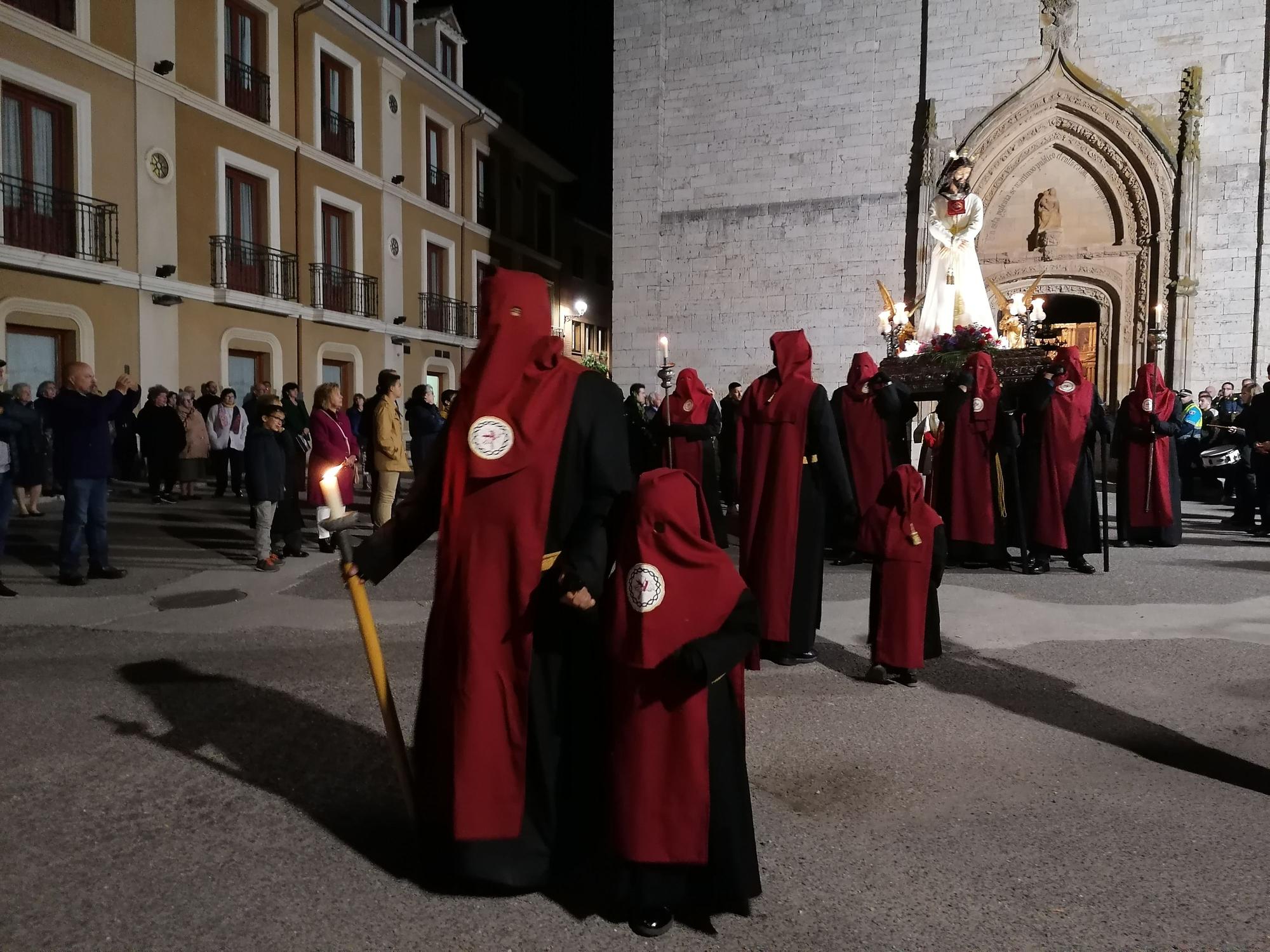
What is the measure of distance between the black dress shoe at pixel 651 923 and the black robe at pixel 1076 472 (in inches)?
268

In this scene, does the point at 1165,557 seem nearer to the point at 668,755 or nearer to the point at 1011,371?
the point at 1011,371

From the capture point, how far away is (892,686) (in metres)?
5.09

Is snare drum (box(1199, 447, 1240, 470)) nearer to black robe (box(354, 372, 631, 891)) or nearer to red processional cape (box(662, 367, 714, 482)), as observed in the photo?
red processional cape (box(662, 367, 714, 482))

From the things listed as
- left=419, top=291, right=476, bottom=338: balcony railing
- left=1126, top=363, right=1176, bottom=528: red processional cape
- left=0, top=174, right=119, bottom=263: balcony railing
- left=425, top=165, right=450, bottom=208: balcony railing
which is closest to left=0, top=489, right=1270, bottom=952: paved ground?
left=1126, top=363, right=1176, bottom=528: red processional cape

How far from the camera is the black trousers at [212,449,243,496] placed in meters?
14.5

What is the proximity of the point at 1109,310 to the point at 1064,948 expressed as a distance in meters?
17.7

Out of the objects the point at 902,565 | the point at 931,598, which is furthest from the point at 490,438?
the point at 931,598

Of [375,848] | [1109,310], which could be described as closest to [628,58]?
[1109,310]

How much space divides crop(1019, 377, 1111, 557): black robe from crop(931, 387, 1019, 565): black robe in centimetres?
22

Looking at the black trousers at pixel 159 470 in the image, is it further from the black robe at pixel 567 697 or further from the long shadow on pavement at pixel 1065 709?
the black robe at pixel 567 697

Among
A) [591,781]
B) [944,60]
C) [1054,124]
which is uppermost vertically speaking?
[944,60]

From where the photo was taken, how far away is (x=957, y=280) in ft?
43.8

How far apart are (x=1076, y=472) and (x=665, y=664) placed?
7207mm

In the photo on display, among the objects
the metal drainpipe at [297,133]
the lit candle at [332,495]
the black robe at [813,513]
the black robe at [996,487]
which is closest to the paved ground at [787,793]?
the black robe at [813,513]
